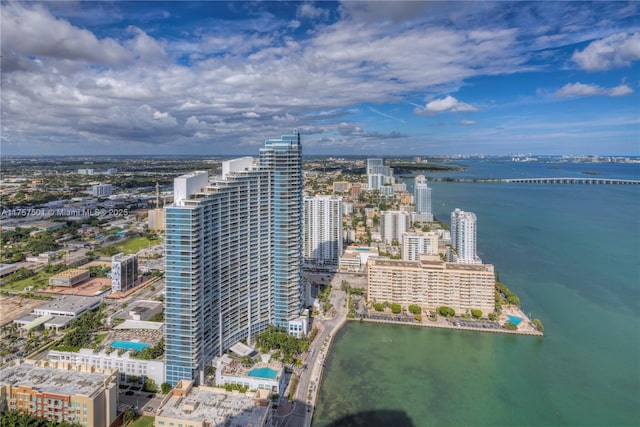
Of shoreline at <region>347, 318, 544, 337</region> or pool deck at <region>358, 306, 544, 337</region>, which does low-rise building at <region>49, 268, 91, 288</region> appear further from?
pool deck at <region>358, 306, 544, 337</region>

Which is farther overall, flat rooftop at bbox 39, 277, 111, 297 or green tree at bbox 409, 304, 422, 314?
flat rooftop at bbox 39, 277, 111, 297

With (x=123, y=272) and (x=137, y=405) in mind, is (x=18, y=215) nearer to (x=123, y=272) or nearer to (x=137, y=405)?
(x=123, y=272)

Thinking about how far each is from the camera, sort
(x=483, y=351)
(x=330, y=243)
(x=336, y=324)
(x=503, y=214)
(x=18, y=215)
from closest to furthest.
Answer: (x=483, y=351)
(x=336, y=324)
(x=330, y=243)
(x=18, y=215)
(x=503, y=214)

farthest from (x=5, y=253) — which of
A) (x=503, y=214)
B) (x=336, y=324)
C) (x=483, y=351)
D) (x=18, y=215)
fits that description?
(x=503, y=214)

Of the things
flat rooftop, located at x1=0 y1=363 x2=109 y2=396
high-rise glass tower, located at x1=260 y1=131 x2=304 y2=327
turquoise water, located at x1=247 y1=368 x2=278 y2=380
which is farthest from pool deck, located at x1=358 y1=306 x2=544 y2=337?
flat rooftop, located at x1=0 y1=363 x2=109 y2=396

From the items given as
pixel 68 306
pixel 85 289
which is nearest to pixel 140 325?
pixel 68 306

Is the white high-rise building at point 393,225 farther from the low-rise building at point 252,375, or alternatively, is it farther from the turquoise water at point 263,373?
the turquoise water at point 263,373

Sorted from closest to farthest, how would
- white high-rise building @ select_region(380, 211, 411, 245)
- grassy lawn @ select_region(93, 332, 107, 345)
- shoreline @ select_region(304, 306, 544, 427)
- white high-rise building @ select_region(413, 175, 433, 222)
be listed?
shoreline @ select_region(304, 306, 544, 427)
grassy lawn @ select_region(93, 332, 107, 345)
white high-rise building @ select_region(380, 211, 411, 245)
white high-rise building @ select_region(413, 175, 433, 222)
